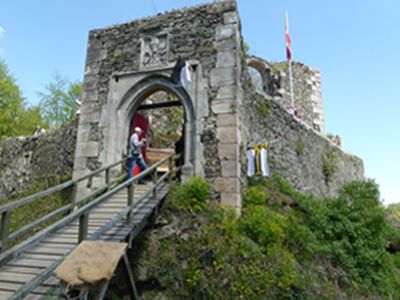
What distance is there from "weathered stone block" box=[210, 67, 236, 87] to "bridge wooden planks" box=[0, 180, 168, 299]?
2.56 metres

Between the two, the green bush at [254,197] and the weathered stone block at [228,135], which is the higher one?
the weathered stone block at [228,135]

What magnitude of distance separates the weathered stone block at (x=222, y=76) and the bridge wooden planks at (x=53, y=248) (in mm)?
2565

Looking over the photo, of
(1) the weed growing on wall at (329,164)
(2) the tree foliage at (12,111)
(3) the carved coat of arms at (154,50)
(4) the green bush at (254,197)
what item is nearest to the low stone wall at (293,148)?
(1) the weed growing on wall at (329,164)

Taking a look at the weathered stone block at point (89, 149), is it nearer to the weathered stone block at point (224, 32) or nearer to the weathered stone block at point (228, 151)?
the weathered stone block at point (228, 151)

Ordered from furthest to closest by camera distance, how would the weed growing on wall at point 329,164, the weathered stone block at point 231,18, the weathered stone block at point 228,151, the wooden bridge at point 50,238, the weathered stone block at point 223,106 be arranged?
1. the weed growing on wall at point 329,164
2. the weathered stone block at point 231,18
3. the weathered stone block at point 223,106
4. the weathered stone block at point 228,151
5. the wooden bridge at point 50,238

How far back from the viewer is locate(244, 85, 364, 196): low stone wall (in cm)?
905

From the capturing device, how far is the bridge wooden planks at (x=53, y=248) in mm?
3574

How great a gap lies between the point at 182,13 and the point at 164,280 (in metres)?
5.81

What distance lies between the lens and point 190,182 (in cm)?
661

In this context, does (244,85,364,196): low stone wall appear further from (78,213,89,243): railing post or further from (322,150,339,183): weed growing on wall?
(78,213,89,243): railing post

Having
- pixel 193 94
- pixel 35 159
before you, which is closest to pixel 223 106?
pixel 193 94

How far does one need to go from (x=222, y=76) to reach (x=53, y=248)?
4611 millimetres

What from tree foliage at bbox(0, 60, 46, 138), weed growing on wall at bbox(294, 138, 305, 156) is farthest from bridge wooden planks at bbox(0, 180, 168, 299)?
tree foliage at bbox(0, 60, 46, 138)

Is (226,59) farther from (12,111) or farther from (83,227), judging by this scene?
(12,111)
